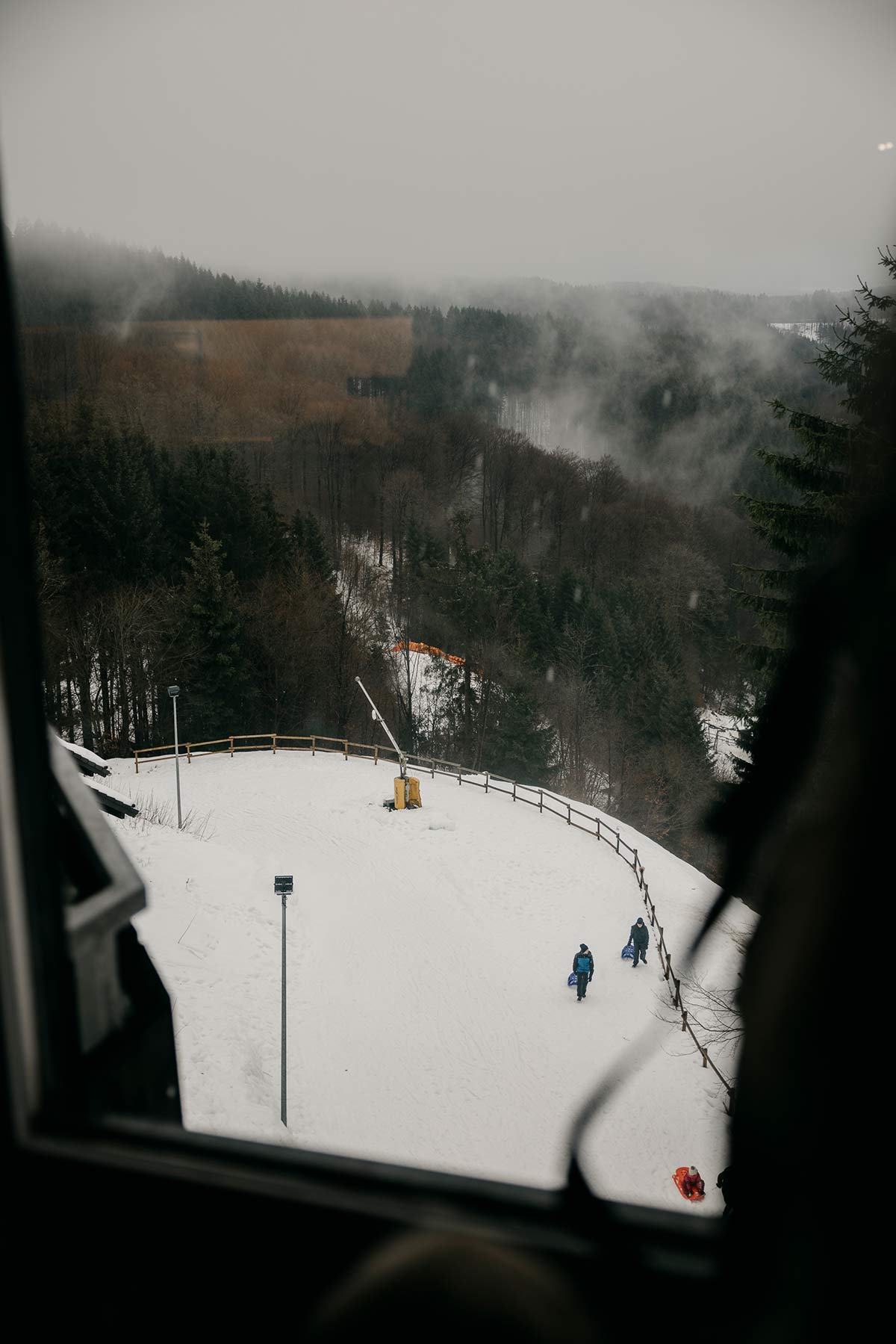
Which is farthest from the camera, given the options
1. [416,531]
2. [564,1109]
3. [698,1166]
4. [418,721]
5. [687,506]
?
[687,506]

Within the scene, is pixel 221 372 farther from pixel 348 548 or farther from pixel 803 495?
pixel 803 495

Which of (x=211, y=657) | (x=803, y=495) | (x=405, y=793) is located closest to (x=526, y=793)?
(x=405, y=793)

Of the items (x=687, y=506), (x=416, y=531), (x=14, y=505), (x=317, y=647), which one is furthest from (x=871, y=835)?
(x=687, y=506)

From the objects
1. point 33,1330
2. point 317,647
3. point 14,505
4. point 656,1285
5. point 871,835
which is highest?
point 14,505

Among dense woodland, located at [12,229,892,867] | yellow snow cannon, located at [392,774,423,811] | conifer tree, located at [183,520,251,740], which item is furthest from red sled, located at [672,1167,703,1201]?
conifer tree, located at [183,520,251,740]

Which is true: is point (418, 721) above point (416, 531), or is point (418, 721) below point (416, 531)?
below

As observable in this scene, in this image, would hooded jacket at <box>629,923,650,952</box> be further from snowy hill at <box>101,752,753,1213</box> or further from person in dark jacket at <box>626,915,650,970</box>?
snowy hill at <box>101,752,753,1213</box>

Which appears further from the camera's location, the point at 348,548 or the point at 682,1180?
the point at 348,548

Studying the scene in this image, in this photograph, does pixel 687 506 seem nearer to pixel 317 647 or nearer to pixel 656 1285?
pixel 317 647
